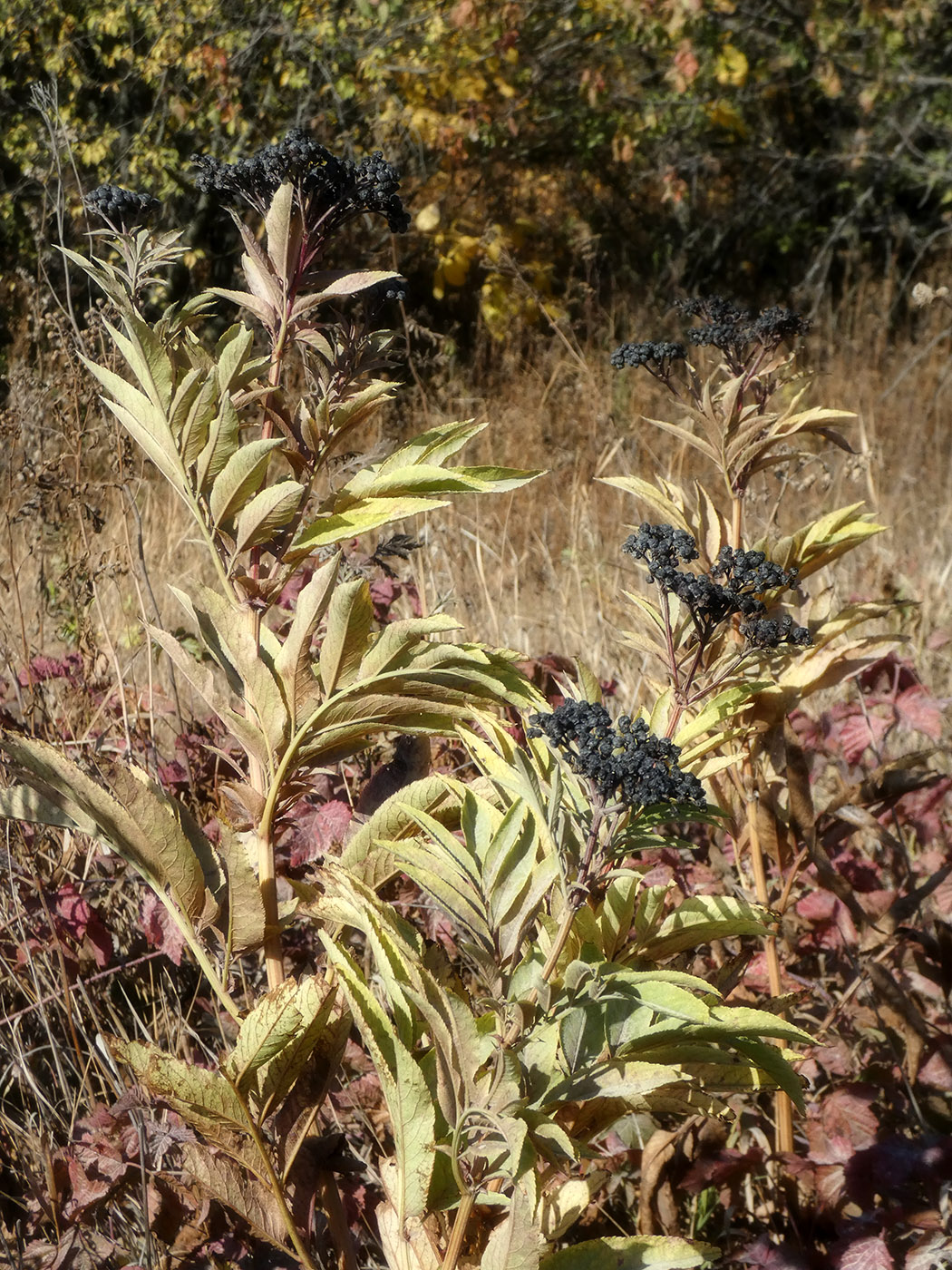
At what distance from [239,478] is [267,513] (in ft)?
0.12

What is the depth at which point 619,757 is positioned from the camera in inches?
32.7

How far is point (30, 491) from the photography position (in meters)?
2.35

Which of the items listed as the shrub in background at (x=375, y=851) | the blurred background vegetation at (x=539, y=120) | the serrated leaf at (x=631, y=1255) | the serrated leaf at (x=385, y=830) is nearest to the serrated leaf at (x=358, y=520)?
the shrub in background at (x=375, y=851)

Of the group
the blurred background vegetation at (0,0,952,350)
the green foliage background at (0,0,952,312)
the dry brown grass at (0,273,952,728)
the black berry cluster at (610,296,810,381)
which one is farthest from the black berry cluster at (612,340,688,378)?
the green foliage background at (0,0,952,312)

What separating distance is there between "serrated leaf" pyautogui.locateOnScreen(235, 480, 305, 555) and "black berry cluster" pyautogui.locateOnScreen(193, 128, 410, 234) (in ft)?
0.81

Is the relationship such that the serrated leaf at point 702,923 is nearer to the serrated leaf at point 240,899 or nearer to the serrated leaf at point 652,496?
the serrated leaf at point 240,899

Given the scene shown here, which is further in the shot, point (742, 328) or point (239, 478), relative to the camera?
point (742, 328)

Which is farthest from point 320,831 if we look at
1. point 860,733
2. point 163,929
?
point 860,733

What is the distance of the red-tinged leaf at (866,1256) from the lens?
4.02 feet

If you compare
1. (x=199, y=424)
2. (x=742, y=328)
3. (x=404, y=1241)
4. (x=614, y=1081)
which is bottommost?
(x=404, y=1241)

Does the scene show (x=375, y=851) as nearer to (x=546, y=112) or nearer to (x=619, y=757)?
(x=619, y=757)

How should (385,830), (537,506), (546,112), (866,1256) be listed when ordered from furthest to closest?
(546,112), (537,506), (866,1256), (385,830)

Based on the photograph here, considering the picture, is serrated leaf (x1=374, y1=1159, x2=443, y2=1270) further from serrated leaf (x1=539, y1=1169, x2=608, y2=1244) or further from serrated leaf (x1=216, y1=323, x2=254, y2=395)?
serrated leaf (x1=216, y1=323, x2=254, y2=395)

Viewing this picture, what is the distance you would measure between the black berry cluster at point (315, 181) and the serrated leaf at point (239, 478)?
0.22m
